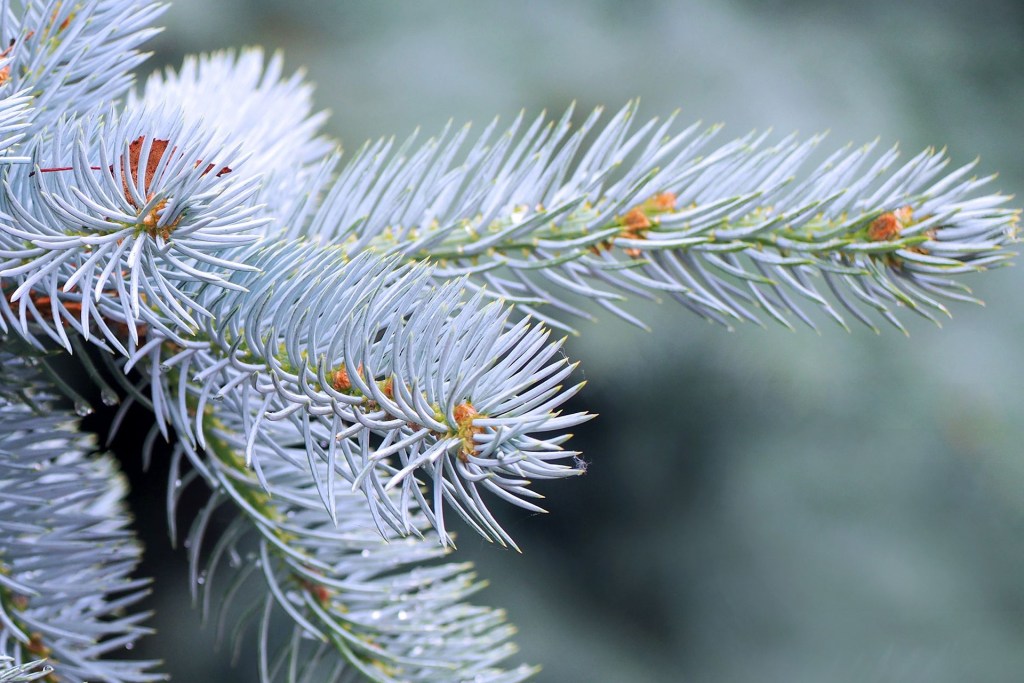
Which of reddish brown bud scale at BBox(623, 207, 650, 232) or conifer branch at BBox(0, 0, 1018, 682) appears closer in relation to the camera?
conifer branch at BBox(0, 0, 1018, 682)

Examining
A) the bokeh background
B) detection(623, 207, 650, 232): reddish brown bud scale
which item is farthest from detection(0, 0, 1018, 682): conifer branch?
the bokeh background

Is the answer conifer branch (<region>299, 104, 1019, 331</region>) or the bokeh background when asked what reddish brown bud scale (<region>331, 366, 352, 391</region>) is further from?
the bokeh background

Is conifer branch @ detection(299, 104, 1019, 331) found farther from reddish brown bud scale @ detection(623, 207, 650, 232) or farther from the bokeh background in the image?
the bokeh background

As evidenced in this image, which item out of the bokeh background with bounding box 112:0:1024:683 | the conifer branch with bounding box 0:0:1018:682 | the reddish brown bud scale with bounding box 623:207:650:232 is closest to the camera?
the conifer branch with bounding box 0:0:1018:682

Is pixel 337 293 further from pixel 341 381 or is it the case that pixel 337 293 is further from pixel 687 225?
pixel 687 225

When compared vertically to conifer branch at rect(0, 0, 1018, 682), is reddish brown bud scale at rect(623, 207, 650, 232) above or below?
above

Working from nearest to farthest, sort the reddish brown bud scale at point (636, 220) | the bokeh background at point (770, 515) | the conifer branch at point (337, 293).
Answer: the conifer branch at point (337, 293)
the reddish brown bud scale at point (636, 220)
the bokeh background at point (770, 515)

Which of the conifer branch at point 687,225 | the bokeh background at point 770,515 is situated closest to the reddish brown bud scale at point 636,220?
the conifer branch at point 687,225

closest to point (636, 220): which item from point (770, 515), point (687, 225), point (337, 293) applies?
point (687, 225)

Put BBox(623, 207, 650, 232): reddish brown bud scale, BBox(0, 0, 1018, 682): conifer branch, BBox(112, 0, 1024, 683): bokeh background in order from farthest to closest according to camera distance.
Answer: BBox(112, 0, 1024, 683): bokeh background → BBox(623, 207, 650, 232): reddish brown bud scale → BBox(0, 0, 1018, 682): conifer branch

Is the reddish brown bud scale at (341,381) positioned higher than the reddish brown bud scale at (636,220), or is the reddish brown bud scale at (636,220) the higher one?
the reddish brown bud scale at (636,220)

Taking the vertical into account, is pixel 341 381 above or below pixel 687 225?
below

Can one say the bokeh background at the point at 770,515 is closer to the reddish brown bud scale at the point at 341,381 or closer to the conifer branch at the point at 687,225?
the conifer branch at the point at 687,225
